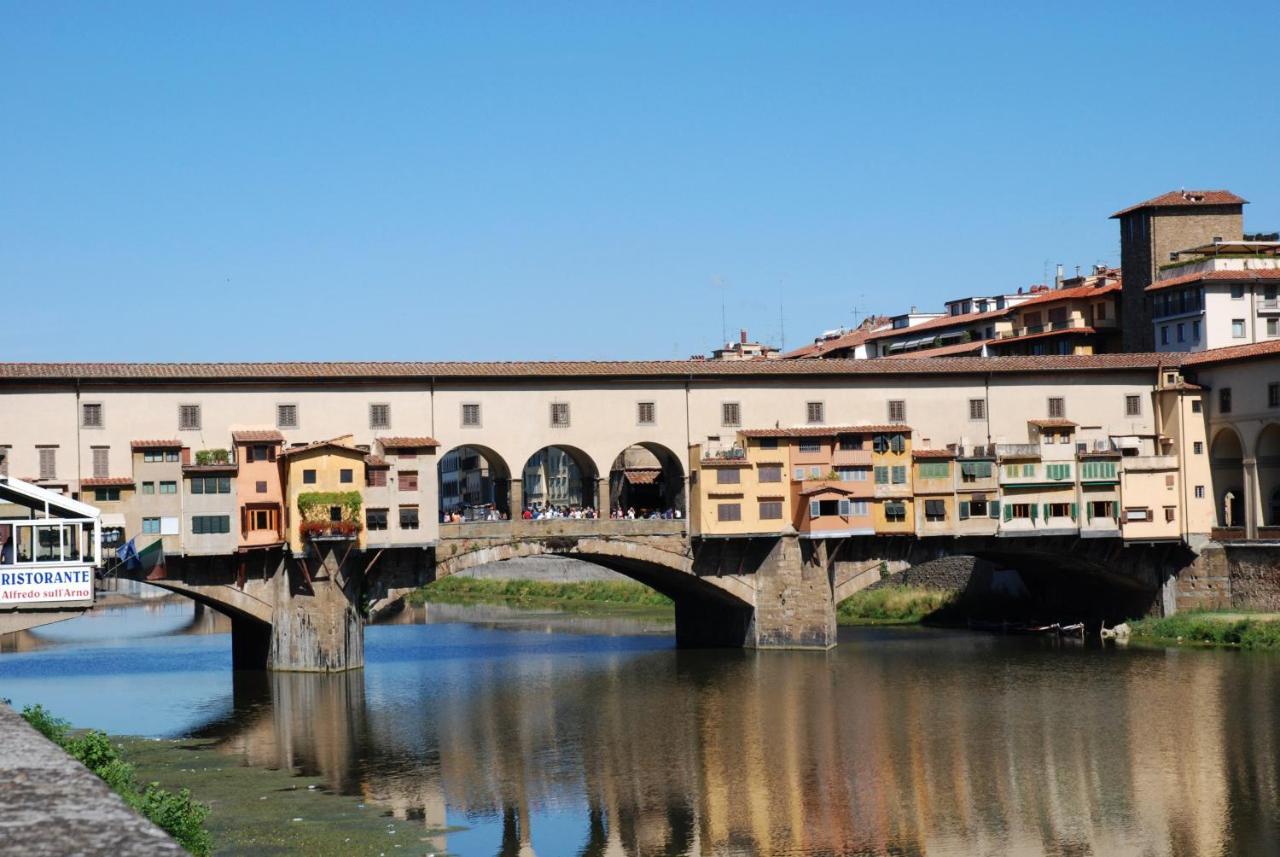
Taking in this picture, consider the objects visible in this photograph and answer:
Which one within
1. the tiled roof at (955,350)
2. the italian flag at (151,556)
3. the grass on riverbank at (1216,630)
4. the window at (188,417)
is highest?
the tiled roof at (955,350)

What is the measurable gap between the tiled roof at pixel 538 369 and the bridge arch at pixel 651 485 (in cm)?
291

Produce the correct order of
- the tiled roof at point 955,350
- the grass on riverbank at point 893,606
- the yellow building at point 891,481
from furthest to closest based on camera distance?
the tiled roof at point 955,350, the grass on riverbank at point 893,606, the yellow building at point 891,481

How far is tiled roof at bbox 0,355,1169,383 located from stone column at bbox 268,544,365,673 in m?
5.81

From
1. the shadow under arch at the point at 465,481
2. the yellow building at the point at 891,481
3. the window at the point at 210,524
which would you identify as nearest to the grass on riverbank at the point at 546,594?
the shadow under arch at the point at 465,481

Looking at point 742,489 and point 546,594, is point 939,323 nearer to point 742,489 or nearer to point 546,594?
point 546,594

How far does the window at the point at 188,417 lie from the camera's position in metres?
53.2

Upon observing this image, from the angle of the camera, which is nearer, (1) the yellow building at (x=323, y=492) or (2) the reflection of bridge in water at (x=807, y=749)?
(2) the reflection of bridge in water at (x=807, y=749)

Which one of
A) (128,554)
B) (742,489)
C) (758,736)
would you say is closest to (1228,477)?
(742,489)

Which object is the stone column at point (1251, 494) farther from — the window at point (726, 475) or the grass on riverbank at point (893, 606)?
the window at point (726, 475)

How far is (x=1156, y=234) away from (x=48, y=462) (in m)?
46.0

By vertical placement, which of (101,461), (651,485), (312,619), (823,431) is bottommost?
(312,619)

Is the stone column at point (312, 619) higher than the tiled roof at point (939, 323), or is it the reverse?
the tiled roof at point (939, 323)

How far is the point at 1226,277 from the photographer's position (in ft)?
227

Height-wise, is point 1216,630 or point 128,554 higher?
point 128,554
